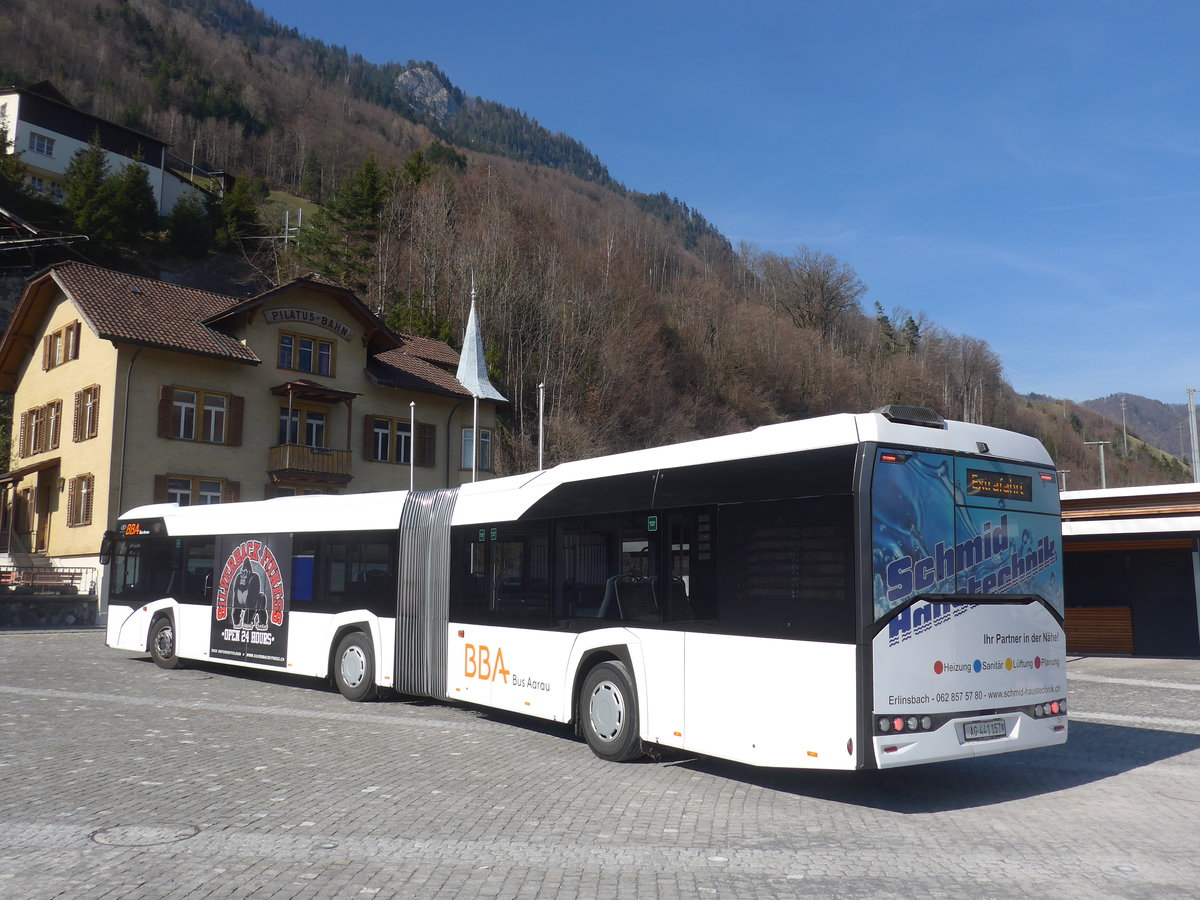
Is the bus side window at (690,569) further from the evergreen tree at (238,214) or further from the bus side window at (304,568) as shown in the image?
the evergreen tree at (238,214)

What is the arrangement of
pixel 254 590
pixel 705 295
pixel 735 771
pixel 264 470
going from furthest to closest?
pixel 705 295
pixel 264 470
pixel 254 590
pixel 735 771

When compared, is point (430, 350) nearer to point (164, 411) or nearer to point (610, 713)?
point (164, 411)

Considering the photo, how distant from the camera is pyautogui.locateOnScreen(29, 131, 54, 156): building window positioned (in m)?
73.6

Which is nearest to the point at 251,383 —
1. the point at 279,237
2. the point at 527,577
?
the point at 527,577

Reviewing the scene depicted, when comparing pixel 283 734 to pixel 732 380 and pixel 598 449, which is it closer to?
pixel 598 449

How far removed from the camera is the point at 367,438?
4097 centimetres

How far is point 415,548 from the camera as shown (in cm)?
1277

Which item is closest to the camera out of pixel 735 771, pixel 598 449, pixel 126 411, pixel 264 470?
pixel 735 771

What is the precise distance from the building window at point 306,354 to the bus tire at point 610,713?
31.6 meters

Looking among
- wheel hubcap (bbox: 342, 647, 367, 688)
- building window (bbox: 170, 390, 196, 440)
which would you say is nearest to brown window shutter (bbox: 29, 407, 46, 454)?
building window (bbox: 170, 390, 196, 440)

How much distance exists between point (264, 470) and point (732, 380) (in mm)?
44129

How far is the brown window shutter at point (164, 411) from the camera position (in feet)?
112

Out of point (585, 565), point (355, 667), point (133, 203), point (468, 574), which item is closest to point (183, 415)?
point (355, 667)

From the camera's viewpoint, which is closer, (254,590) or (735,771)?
(735,771)
